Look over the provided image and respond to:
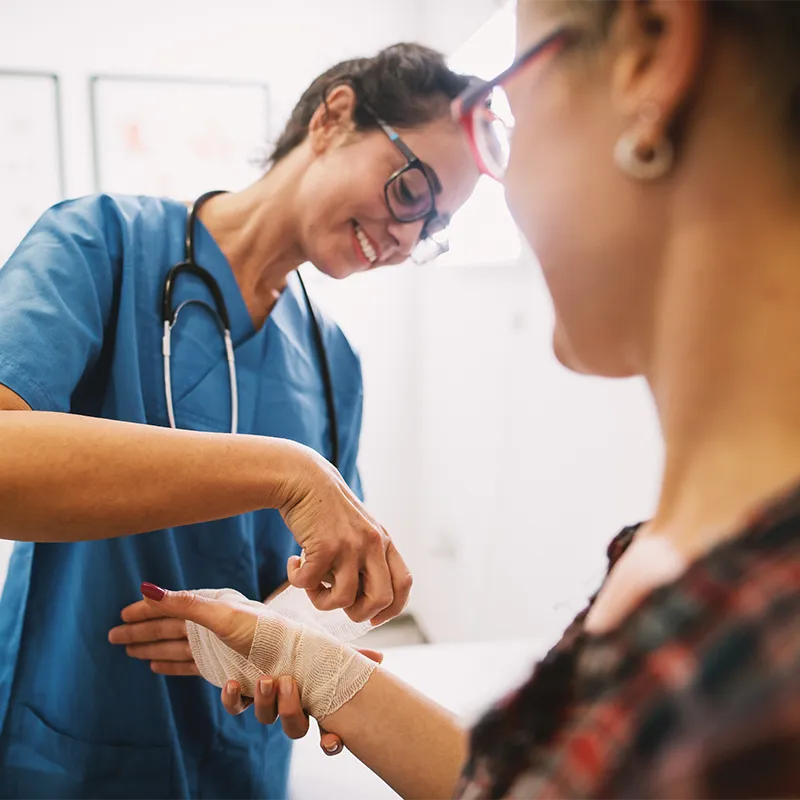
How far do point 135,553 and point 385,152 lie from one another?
2.16ft

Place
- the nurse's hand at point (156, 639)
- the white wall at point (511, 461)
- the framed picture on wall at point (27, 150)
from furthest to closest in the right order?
1. the framed picture on wall at point (27, 150)
2. the white wall at point (511, 461)
3. the nurse's hand at point (156, 639)

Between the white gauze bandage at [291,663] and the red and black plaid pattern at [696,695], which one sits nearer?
the red and black plaid pattern at [696,695]

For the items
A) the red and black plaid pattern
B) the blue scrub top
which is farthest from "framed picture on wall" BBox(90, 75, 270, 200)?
the red and black plaid pattern

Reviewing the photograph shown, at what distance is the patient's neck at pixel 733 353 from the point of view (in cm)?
32

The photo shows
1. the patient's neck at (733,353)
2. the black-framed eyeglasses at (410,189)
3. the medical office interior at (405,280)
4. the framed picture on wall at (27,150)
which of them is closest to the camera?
the patient's neck at (733,353)

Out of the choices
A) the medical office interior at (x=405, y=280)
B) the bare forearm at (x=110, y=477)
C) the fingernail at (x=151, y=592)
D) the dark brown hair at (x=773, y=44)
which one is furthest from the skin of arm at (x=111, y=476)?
the medical office interior at (x=405, y=280)

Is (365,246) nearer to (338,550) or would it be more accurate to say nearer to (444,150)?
(444,150)

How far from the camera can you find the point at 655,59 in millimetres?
325

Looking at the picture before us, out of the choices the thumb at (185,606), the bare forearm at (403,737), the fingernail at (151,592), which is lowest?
the bare forearm at (403,737)

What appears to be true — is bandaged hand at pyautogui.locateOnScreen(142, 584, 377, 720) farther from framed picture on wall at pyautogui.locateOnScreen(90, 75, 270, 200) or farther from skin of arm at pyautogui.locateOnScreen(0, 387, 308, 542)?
framed picture on wall at pyautogui.locateOnScreen(90, 75, 270, 200)

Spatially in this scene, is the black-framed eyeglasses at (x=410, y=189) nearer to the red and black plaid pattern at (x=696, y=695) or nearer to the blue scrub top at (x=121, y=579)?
the blue scrub top at (x=121, y=579)

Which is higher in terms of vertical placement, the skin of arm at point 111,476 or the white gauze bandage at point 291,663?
the skin of arm at point 111,476

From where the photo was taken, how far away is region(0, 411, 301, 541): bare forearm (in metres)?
0.60

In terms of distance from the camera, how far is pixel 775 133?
315mm
